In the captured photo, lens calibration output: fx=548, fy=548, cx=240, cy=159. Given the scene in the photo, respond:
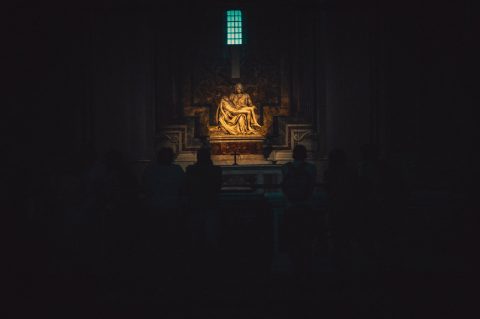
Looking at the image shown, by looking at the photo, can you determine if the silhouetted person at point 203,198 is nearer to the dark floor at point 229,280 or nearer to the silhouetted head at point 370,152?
the dark floor at point 229,280

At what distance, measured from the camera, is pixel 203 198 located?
5.16m

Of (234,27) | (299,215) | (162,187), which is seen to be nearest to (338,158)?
(299,215)

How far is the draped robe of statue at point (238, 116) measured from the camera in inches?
437

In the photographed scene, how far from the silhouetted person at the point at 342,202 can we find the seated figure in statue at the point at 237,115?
6.08m

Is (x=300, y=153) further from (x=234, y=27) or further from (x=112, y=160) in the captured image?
(x=234, y=27)

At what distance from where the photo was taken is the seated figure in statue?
1109cm

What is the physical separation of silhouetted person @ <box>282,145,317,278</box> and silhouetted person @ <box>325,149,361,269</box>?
19cm

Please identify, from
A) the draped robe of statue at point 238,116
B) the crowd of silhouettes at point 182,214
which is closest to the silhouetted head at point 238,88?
the draped robe of statue at point 238,116

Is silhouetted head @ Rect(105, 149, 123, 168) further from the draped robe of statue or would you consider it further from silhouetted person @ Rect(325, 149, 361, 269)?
the draped robe of statue

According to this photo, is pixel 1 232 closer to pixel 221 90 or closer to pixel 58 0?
pixel 58 0

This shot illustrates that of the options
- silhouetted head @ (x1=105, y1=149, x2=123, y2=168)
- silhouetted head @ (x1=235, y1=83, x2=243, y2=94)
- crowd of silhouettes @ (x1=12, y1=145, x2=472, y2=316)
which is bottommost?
crowd of silhouettes @ (x1=12, y1=145, x2=472, y2=316)

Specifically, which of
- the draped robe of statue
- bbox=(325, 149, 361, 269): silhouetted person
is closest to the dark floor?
bbox=(325, 149, 361, 269): silhouetted person

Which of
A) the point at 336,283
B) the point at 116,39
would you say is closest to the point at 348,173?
the point at 336,283

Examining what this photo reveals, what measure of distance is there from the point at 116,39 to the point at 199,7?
1.92 m
